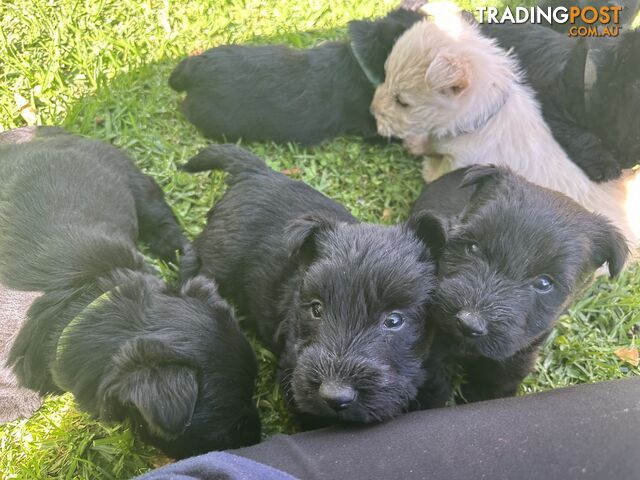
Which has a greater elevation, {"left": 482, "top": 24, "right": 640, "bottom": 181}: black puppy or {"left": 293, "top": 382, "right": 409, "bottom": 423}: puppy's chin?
{"left": 482, "top": 24, "right": 640, "bottom": 181}: black puppy

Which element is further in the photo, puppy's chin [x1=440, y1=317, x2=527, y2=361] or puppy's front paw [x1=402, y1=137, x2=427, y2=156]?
puppy's front paw [x1=402, y1=137, x2=427, y2=156]

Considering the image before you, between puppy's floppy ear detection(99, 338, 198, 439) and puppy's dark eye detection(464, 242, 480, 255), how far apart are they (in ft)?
4.33

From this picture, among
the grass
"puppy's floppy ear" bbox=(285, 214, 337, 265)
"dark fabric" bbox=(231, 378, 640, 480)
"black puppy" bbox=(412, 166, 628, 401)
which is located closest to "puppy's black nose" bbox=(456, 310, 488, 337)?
"black puppy" bbox=(412, 166, 628, 401)

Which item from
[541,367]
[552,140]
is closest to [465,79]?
[552,140]

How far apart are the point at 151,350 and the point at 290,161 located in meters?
2.23

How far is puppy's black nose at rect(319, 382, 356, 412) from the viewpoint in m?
2.01

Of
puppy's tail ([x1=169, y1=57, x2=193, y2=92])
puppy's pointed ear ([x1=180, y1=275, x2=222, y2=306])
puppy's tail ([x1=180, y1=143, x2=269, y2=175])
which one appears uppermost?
puppy's tail ([x1=169, y1=57, x2=193, y2=92])

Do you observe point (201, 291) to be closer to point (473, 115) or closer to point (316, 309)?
point (316, 309)

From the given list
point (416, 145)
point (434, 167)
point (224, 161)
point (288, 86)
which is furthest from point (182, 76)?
point (434, 167)

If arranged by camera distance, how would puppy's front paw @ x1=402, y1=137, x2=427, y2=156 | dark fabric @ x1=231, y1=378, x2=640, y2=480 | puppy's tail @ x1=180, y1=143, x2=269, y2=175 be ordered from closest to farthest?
1. dark fabric @ x1=231, y1=378, x2=640, y2=480
2. puppy's tail @ x1=180, y1=143, x2=269, y2=175
3. puppy's front paw @ x1=402, y1=137, x2=427, y2=156

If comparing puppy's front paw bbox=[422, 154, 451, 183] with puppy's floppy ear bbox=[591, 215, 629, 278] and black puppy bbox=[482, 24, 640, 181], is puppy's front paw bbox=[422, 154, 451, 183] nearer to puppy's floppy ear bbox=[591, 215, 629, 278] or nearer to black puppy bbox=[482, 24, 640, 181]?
black puppy bbox=[482, 24, 640, 181]

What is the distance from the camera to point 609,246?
2543 mm
